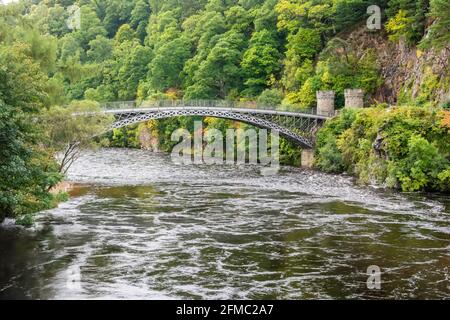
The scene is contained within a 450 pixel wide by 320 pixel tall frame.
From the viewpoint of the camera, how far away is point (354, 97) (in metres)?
66.2

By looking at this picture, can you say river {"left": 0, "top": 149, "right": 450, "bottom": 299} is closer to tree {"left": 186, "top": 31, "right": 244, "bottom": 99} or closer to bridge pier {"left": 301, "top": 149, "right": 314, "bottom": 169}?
bridge pier {"left": 301, "top": 149, "right": 314, "bottom": 169}

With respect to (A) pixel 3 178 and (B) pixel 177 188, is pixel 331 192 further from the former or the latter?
(A) pixel 3 178

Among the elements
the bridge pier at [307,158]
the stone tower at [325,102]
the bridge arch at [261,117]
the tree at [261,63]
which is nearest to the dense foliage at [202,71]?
the tree at [261,63]

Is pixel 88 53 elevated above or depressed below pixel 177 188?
above

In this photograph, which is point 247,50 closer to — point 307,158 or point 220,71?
point 220,71

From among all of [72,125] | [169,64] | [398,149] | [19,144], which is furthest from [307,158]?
[19,144]

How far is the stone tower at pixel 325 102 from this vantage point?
226 ft

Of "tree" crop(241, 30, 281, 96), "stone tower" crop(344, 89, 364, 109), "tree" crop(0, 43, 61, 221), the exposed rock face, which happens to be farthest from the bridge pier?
"tree" crop(0, 43, 61, 221)

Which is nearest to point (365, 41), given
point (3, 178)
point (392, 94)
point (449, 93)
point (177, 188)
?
point (392, 94)

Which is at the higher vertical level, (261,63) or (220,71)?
(261,63)

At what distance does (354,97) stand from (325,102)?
3946 millimetres
